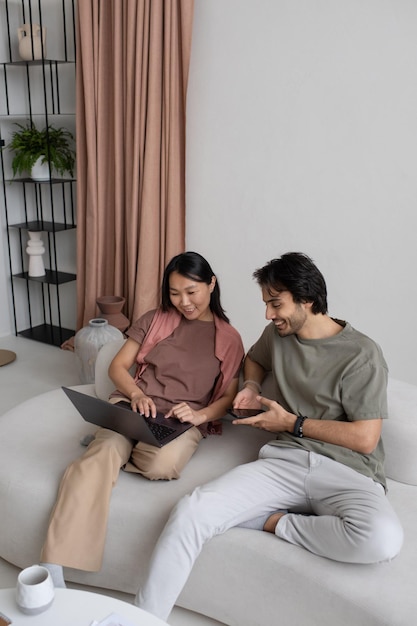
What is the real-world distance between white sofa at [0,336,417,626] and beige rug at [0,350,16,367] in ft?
5.22

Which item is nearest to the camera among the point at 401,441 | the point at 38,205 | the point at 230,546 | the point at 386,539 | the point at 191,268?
the point at 386,539

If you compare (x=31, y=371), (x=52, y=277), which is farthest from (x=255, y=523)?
(x=52, y=277)

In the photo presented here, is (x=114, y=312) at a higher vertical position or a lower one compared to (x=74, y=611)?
lower

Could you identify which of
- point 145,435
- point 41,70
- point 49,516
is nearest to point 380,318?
point 145,435

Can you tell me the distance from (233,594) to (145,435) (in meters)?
0.47

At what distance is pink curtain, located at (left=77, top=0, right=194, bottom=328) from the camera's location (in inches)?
127

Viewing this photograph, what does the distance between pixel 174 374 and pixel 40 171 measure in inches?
84.6

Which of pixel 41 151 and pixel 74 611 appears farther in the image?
pixel 41 151

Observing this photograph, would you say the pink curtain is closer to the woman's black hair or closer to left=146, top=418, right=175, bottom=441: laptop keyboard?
the woman's black hair

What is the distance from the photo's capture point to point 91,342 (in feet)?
10.9

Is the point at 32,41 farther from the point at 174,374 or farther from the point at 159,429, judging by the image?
the point at 159,429

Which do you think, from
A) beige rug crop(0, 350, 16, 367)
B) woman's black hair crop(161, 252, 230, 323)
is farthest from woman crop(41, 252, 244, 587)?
beige rug crop(0, 350, 16, 367)

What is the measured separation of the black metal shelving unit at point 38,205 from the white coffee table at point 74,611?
108 inches

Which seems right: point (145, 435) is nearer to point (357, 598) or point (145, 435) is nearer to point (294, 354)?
point (294, 354)
